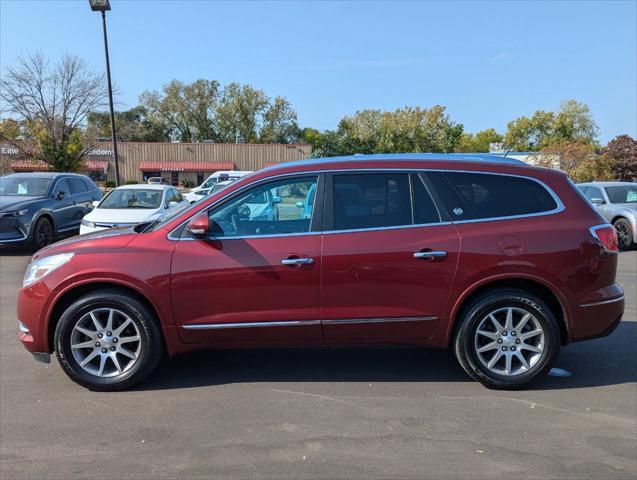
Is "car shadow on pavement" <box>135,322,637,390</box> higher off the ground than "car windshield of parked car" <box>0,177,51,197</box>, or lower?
lower

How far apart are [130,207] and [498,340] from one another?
30.8 ft

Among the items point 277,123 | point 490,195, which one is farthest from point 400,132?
point 490,195

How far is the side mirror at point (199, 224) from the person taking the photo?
4.19 meters

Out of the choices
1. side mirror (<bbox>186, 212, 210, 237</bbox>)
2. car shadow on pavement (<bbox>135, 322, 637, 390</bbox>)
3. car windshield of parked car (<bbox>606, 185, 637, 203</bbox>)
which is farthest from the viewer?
car windshield of parked car (<bbox>606, 185, 637, 203</bbox>)

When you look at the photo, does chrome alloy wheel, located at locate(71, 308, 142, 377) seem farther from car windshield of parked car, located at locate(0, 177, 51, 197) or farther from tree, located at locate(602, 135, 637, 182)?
tree, located at locate(602, 135, 637, 182)

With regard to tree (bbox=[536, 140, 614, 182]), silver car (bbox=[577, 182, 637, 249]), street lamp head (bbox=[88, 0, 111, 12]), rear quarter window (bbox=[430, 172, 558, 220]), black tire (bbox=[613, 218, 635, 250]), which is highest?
street lamp head (bbox=[88, 0, 111, 12])

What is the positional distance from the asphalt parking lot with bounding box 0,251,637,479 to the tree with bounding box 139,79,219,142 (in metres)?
73.8

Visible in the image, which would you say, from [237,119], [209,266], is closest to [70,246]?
[209,266]

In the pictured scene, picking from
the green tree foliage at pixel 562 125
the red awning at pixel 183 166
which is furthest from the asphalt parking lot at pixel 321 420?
the green tree foliage at pixel 562 125

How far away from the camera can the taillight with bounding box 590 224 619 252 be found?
14.5 feet

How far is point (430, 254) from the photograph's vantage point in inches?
168

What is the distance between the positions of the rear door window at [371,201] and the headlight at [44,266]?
86.4 inches

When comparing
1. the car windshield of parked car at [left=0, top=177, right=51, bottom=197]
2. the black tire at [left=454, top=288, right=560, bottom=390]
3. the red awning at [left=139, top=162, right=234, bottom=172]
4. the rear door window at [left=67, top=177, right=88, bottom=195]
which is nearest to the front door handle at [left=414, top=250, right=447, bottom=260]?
the black tire at [left=454, top=288, right=560, bottom=390]

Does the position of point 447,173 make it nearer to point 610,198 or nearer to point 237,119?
point 610,198
